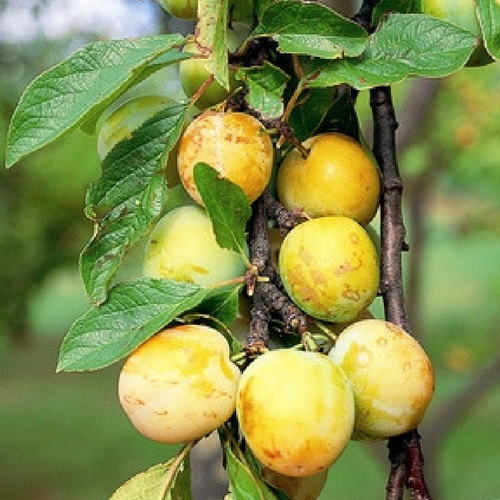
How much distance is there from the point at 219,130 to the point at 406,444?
8.5 inches

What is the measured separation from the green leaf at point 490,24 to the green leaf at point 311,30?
7 cm

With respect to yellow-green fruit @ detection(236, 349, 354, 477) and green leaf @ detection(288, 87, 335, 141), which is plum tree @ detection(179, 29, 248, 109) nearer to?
green leaf @ detection(288, 87, 335, 141)

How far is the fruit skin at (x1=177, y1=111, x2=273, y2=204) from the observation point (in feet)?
1.84

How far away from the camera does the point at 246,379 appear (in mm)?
511

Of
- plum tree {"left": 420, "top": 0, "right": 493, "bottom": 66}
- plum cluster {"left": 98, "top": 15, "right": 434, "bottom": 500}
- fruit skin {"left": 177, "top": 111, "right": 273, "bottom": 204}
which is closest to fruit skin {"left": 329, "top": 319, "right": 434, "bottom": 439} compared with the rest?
plum cluster {"left": 98, "top": 15, "right": 434, "bottom": 500}

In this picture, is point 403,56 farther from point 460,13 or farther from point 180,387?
point 180,387

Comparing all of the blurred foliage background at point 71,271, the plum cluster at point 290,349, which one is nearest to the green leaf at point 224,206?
the plum cluster at point 290,349

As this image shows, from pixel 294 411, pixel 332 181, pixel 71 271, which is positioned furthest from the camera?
pixel 71 271

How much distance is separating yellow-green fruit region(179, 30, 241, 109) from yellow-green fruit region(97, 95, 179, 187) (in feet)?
0.06

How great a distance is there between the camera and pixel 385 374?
0.53 m

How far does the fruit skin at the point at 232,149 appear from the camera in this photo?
562 mm

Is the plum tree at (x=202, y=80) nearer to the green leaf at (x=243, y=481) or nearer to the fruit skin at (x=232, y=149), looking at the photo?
the fruit skin at (x=232, y=149)

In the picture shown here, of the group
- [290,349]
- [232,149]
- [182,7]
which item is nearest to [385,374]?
[290,349]

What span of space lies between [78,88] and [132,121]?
85 mm
